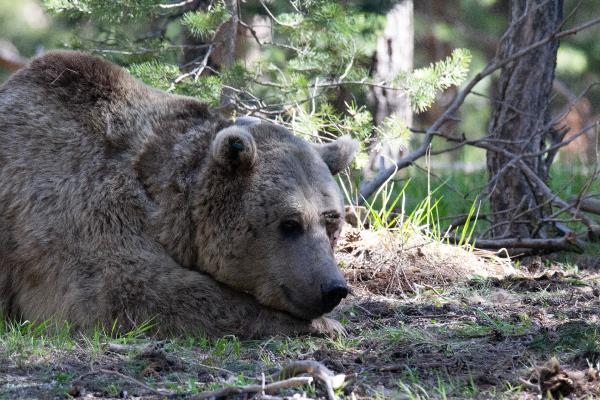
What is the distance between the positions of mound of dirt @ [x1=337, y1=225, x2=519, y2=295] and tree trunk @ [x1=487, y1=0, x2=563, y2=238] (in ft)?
3.36

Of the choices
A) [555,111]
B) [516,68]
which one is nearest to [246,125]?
[516,68]

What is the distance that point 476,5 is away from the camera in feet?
59.7

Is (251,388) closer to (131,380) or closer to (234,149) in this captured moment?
(131,380)

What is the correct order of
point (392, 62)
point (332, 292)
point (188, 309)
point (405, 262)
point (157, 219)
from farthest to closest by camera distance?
point (392, 62), point (405, 262), point (157, 219), point (188, 309), point (332, 292)

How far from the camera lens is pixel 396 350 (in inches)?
A: 179

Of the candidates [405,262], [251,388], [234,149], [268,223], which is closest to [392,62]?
[405,262]

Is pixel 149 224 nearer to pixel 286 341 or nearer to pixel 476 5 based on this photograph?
pixel 286 341

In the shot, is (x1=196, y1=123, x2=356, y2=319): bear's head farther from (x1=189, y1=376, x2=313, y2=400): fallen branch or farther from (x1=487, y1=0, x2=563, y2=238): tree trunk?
(x1=487, y1=0, x2=563, y2=238): tree trunk

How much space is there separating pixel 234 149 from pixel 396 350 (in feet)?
5.03

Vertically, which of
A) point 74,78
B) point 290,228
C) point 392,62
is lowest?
point 290,228

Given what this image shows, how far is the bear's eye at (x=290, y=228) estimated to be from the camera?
5105 millimetres

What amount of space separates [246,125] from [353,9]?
2.67 metres

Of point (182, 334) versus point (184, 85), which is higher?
point (184, 85)

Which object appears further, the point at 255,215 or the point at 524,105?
the point at 524,105
